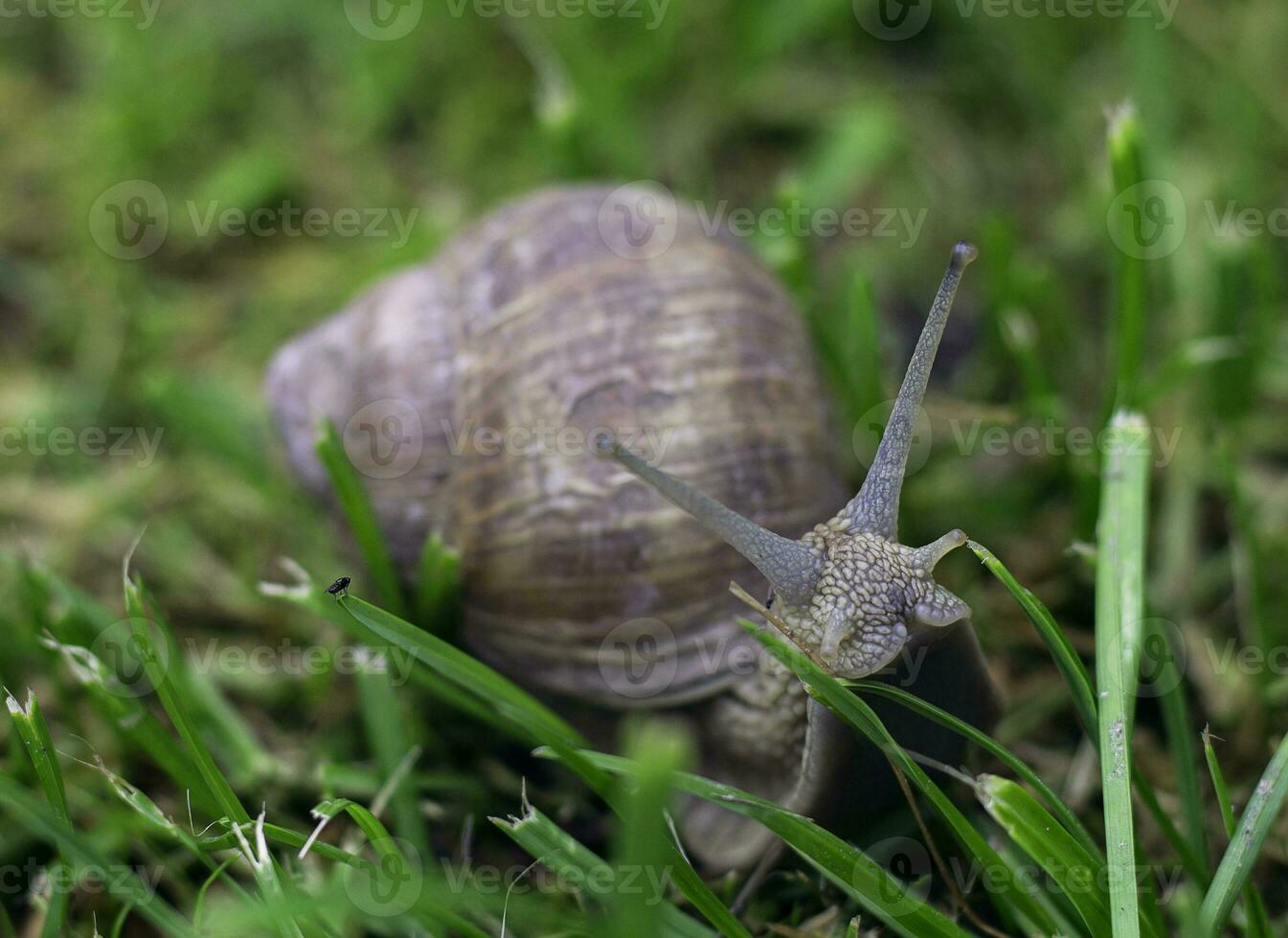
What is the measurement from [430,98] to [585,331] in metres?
1.53

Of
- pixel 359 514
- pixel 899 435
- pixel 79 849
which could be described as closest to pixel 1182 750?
pixel 899 435

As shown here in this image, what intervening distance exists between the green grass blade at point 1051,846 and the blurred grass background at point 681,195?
22.4 inches

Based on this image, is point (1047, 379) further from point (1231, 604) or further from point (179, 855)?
point (179, 855)

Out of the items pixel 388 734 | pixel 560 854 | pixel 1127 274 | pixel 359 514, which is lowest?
pixel 388 734

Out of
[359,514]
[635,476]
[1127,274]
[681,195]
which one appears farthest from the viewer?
[681,195]

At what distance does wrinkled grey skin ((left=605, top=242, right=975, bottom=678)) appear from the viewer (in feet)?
5.06

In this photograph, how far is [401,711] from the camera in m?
2.01

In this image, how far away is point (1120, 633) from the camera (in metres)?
1.64

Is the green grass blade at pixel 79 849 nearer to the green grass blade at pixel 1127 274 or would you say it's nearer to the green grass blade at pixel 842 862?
the green grass blade at pixel 842 862

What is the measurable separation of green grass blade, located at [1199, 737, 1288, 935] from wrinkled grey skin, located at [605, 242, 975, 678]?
0.47m

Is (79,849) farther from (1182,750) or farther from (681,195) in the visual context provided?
(681,195)

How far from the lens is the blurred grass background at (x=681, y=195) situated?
2252 mm

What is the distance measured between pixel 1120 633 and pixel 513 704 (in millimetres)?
924

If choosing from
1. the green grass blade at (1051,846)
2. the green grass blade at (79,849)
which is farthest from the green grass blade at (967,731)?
the green grass blade at (79,849)
